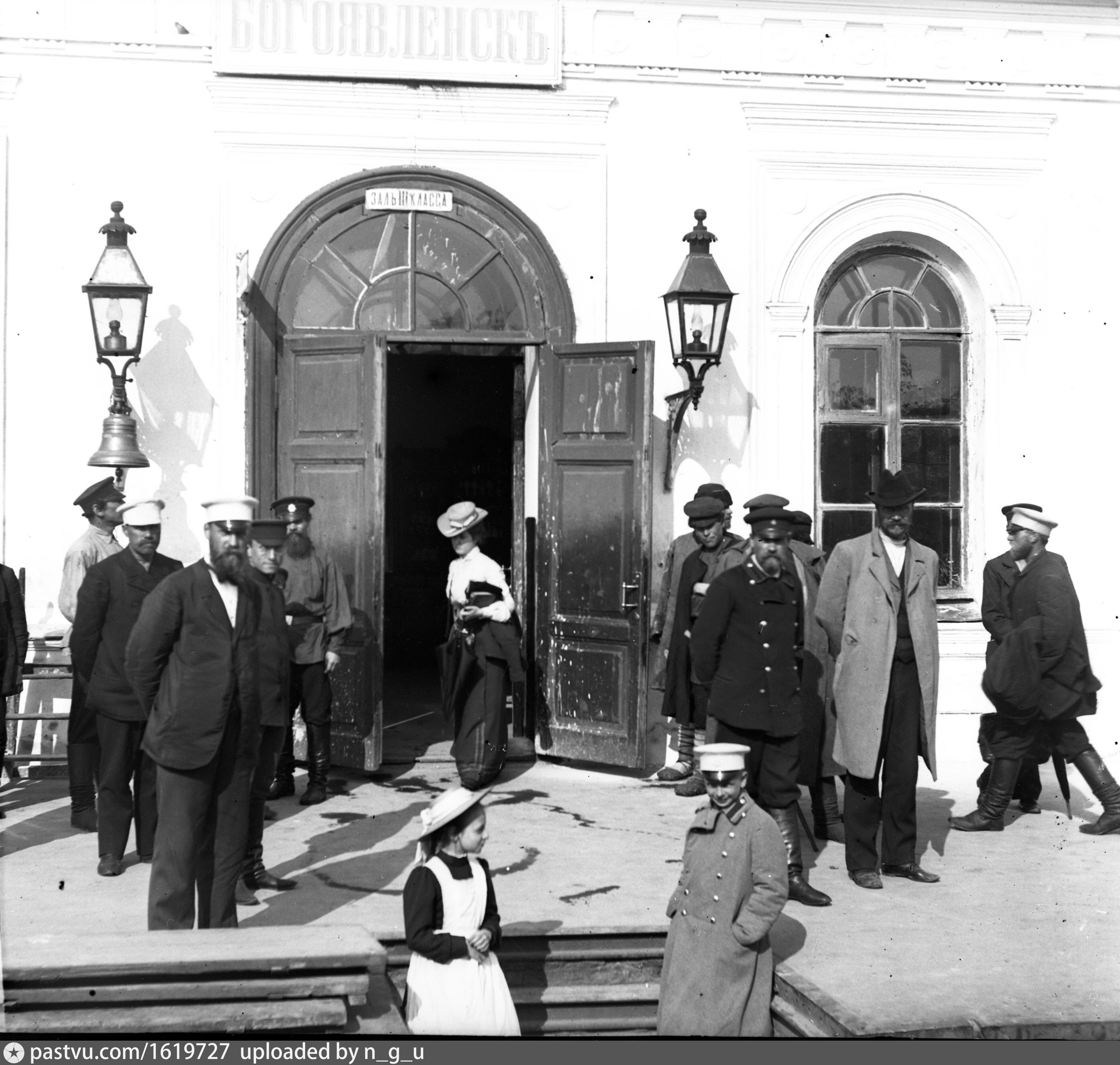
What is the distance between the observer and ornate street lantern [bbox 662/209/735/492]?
378 inches

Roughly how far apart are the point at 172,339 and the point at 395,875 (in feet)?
13.8

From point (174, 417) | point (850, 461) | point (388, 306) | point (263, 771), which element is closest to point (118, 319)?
point (174, 417)

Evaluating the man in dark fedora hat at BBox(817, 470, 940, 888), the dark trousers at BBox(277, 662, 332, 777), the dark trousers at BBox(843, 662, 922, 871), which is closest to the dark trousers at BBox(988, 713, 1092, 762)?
the man in dark fedora hat at BBox(817, 470, 940, 888)

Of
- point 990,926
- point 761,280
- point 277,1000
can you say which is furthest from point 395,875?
point 761,280

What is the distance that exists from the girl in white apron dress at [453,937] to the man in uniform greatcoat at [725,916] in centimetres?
67

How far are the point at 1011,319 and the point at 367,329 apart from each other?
447 centimetres

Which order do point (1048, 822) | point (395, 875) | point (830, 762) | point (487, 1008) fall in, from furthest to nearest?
1. point (1048, 822)
2. point (830, 762)
3. point (395, 875)
4. point (487, 1008)

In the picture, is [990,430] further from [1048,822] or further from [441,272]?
[441,272]

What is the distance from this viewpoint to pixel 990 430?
10531 millimetres

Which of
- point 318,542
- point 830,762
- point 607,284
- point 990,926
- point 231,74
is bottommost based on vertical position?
point 990,926

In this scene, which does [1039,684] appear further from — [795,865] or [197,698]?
[197,698]

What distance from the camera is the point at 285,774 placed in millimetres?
8602

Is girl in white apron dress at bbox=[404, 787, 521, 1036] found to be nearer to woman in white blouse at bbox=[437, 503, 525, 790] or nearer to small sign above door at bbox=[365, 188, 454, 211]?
woman in white blouse at bbox=[437, 503, 525, 790]

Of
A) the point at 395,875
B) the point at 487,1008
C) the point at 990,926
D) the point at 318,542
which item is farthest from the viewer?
the point at 318,542
